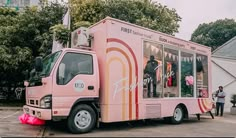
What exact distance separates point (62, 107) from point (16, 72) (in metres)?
11.9

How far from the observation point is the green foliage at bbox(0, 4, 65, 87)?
56.9 feet

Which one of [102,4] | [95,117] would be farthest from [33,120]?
[102,4]

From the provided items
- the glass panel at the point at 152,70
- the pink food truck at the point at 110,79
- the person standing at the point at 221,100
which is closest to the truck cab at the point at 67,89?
the pink food truck at the point at 110,79

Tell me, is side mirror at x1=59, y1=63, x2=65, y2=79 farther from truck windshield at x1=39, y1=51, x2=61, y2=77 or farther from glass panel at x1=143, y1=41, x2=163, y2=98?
glass panel at x1=143, y1=41, x2=163, y2=98

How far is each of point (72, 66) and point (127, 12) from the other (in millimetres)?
10846

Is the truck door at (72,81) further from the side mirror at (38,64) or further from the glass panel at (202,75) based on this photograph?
the glass panel at (202,75)

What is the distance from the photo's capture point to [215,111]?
15602mm

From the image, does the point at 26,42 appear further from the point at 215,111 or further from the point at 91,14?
the point at 215,111

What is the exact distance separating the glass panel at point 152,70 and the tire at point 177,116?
3.82ft

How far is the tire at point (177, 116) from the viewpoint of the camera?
35.1ft

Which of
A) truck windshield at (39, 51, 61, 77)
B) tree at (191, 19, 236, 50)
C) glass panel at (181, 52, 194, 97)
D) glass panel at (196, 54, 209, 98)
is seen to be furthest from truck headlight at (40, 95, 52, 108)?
tree at (191, 19, 236, 50)

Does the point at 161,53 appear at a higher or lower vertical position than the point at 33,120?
higher

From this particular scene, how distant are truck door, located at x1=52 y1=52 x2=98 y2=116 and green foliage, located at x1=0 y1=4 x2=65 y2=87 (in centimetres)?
970

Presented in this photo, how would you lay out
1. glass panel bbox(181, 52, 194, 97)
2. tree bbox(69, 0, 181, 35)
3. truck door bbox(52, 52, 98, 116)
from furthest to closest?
tree bbox(69, 0, 181, 35) → glass panel bbox(181, 52, 194, 97) → truck door bbox(52, 52, 98, 116)
